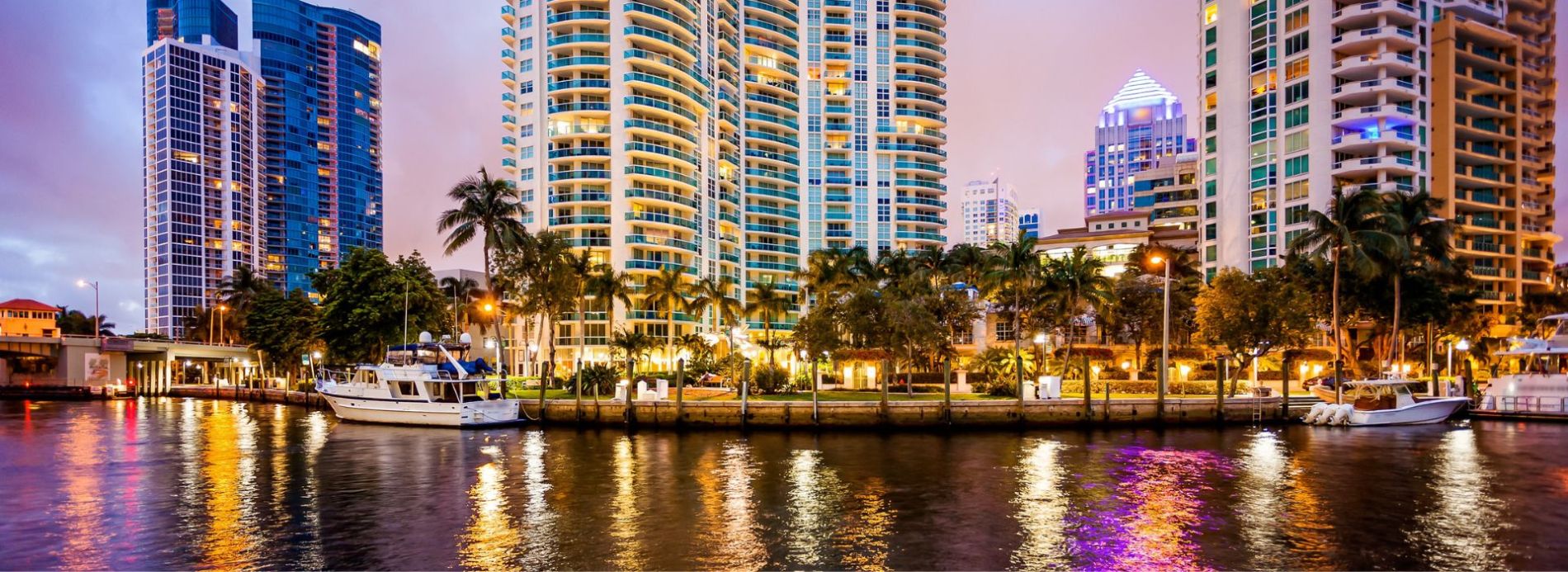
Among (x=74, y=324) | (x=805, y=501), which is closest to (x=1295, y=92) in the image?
(x=805, y=501)

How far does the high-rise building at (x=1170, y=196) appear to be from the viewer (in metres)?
135

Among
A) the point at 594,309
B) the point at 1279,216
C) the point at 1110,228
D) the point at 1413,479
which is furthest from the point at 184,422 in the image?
the point at 1110,228

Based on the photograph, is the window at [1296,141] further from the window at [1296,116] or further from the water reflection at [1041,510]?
the water reflection at [1041,510]

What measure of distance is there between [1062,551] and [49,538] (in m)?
27.8

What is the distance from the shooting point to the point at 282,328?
8206 cm

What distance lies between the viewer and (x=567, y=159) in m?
92.9

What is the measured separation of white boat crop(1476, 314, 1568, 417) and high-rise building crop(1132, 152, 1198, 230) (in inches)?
3129

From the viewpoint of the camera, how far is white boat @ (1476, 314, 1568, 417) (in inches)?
1949

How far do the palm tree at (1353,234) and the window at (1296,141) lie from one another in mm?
24864

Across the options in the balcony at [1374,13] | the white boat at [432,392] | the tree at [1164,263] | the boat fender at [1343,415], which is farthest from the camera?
the tree at [1164,263]

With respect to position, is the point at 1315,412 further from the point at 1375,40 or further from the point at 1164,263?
the point at 1375,40

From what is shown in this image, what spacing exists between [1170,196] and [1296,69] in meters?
61.1

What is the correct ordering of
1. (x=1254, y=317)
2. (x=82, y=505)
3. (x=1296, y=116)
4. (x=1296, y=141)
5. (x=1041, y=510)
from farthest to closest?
(x=1296, y=116), (x=1296, y=141), (x=1254, y=317), (x=82, y=505), (x=1041, y=510)

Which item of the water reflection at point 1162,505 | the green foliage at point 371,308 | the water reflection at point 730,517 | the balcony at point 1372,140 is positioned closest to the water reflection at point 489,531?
the water reflection at point 730,517
